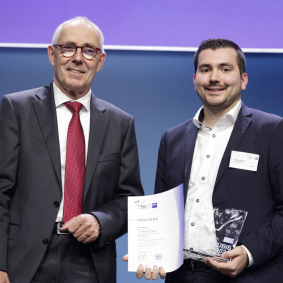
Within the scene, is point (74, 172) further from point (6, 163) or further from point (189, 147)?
point (189, 147)

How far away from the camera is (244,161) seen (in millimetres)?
2109

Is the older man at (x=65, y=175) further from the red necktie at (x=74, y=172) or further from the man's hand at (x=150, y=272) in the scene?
the man's hand at (x=150, y=272)

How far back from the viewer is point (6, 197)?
1987mm

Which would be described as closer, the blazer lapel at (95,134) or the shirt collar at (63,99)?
the blazer lapel at (95,134)

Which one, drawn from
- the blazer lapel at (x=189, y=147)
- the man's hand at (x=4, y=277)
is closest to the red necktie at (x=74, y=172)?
the man's hand at (x=4, y=277)

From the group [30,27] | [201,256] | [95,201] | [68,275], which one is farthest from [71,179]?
[30,27]

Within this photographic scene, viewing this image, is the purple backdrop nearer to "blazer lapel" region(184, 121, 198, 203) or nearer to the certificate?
"blazer lapel" region(184, 121, 198, 203)

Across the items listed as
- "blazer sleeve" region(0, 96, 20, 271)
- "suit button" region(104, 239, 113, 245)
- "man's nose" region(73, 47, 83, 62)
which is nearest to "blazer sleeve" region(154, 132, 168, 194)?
"suit button" region(104, 239, 113, 245)

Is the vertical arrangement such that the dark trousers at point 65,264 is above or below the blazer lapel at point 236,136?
below

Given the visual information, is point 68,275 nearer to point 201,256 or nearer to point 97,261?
point 97,261

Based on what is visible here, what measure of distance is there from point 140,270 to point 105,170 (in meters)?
0.57

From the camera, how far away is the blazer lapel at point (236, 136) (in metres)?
2.13

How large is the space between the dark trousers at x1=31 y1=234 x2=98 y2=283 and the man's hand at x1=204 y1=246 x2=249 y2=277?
2.07 ft

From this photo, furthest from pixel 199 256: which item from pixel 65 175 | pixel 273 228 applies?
pixel 65 175
